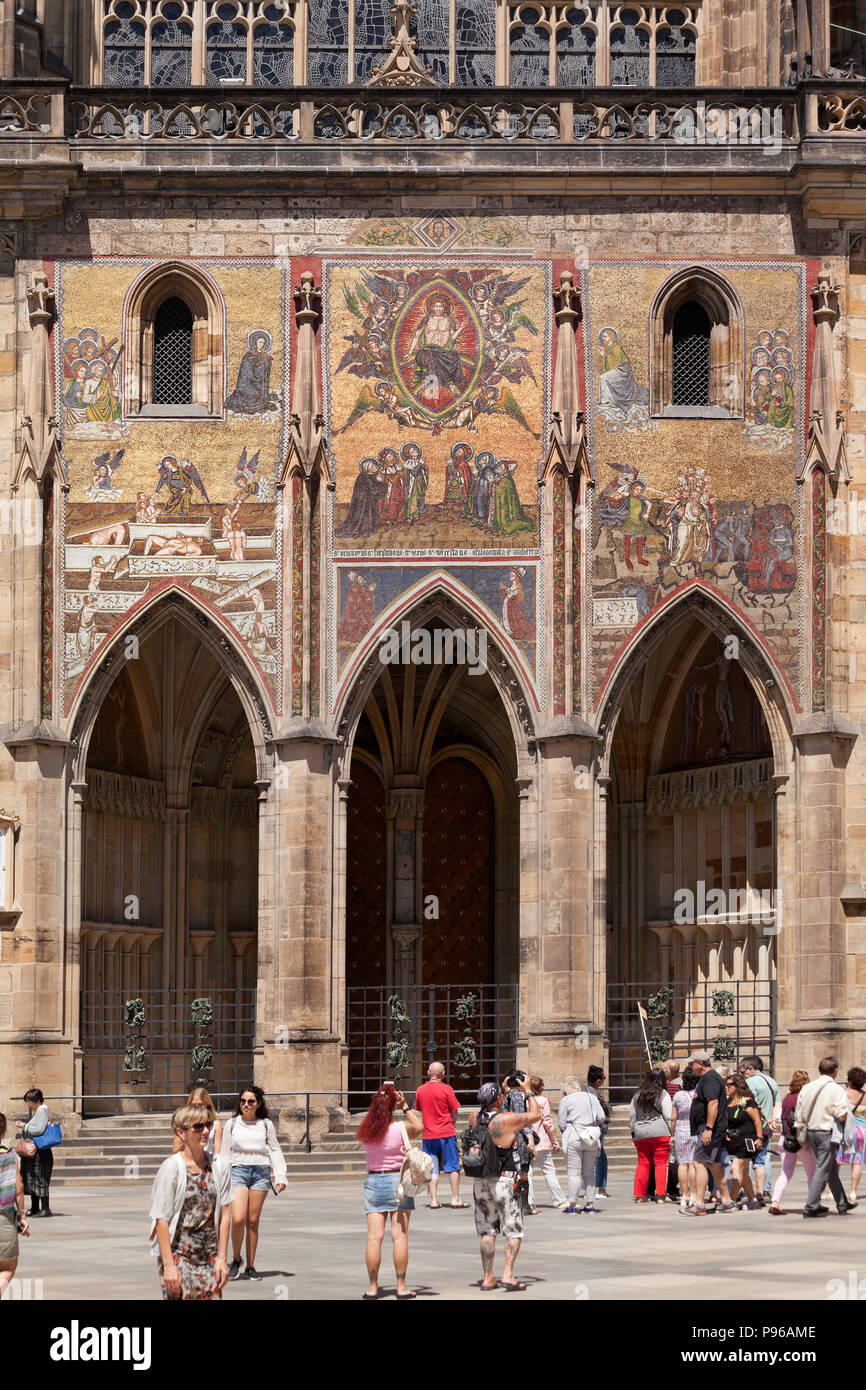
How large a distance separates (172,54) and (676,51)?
703 centimetres

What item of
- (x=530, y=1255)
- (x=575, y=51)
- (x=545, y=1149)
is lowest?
(x=530, y=1255)

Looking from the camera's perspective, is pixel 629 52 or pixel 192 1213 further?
pixel 629 52

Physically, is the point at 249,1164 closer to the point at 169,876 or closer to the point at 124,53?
the point at 169,876

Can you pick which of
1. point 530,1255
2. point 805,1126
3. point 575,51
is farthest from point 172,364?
point 530,1255

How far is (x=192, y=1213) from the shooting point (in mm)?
12000

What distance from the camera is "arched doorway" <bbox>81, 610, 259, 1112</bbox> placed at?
3133 centimetres

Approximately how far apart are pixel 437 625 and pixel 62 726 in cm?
509

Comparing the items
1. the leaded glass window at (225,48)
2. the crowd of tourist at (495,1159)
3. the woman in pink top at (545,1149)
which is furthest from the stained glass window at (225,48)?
the woman in pink top at (545,1149)

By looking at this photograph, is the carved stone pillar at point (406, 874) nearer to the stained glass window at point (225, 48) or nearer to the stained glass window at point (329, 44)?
the stained glass window at point (329, 44)

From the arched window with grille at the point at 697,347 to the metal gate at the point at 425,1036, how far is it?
7.99m

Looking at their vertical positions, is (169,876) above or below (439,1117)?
above

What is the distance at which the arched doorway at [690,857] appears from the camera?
3084cm
